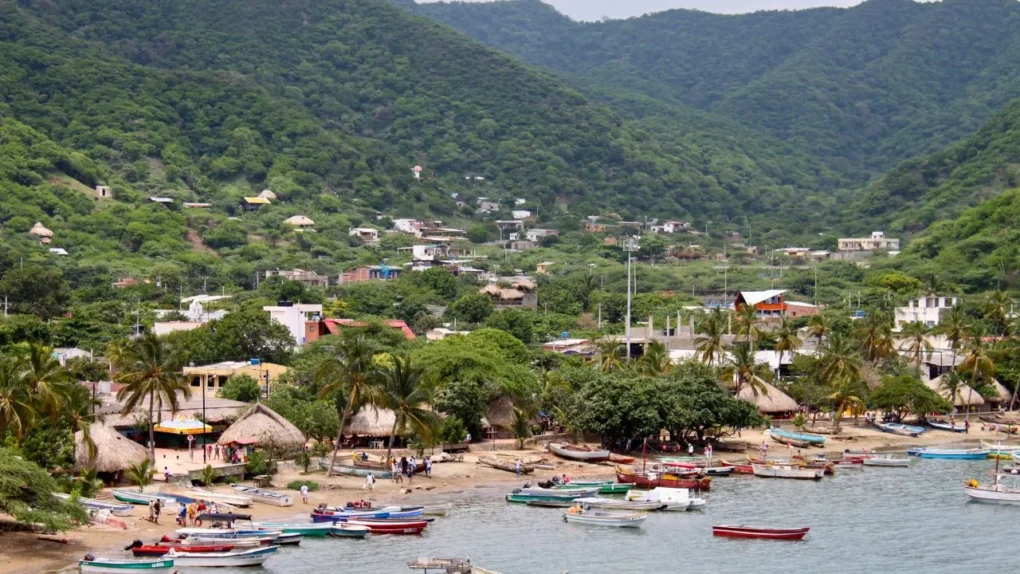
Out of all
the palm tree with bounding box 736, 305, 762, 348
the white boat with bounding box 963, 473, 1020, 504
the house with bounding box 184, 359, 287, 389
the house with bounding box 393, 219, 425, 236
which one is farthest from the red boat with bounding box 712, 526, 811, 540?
the house with bounding box 393, 219, 425, 236

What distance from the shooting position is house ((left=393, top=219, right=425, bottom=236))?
576 ft

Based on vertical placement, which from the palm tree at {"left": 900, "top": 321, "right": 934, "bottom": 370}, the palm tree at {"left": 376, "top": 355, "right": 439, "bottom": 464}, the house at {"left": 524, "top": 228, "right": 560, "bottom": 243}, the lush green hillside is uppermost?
the lush green hillside

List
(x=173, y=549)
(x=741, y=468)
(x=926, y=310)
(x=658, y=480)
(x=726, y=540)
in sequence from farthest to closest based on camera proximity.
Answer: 1. (x=926, y=310)
2. (x=741, y=468)
3. (x=658, y=480)
4. (x=726, y=540)
5. (x=173, y=549)

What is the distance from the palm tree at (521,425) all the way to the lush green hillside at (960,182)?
117856 millimetres

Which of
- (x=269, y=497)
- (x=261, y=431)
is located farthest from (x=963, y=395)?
(x=269, y=497)

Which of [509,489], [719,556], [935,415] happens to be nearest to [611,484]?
[509,489]

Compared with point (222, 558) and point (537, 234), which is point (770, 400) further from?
point (537, 234)

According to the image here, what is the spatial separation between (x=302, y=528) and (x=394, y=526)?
289 centimetres

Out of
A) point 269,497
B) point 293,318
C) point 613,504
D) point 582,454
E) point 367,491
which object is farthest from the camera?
point 293,318

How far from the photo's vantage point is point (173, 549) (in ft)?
136

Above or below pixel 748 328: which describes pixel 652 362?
below

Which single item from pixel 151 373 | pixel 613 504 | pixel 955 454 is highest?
pixel 151 373

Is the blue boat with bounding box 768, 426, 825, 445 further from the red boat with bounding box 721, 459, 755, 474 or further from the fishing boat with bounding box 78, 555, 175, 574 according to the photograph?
the fishing boat with bounding box 78, 555, 175, 574

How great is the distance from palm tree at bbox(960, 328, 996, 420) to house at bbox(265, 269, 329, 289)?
60220mm
